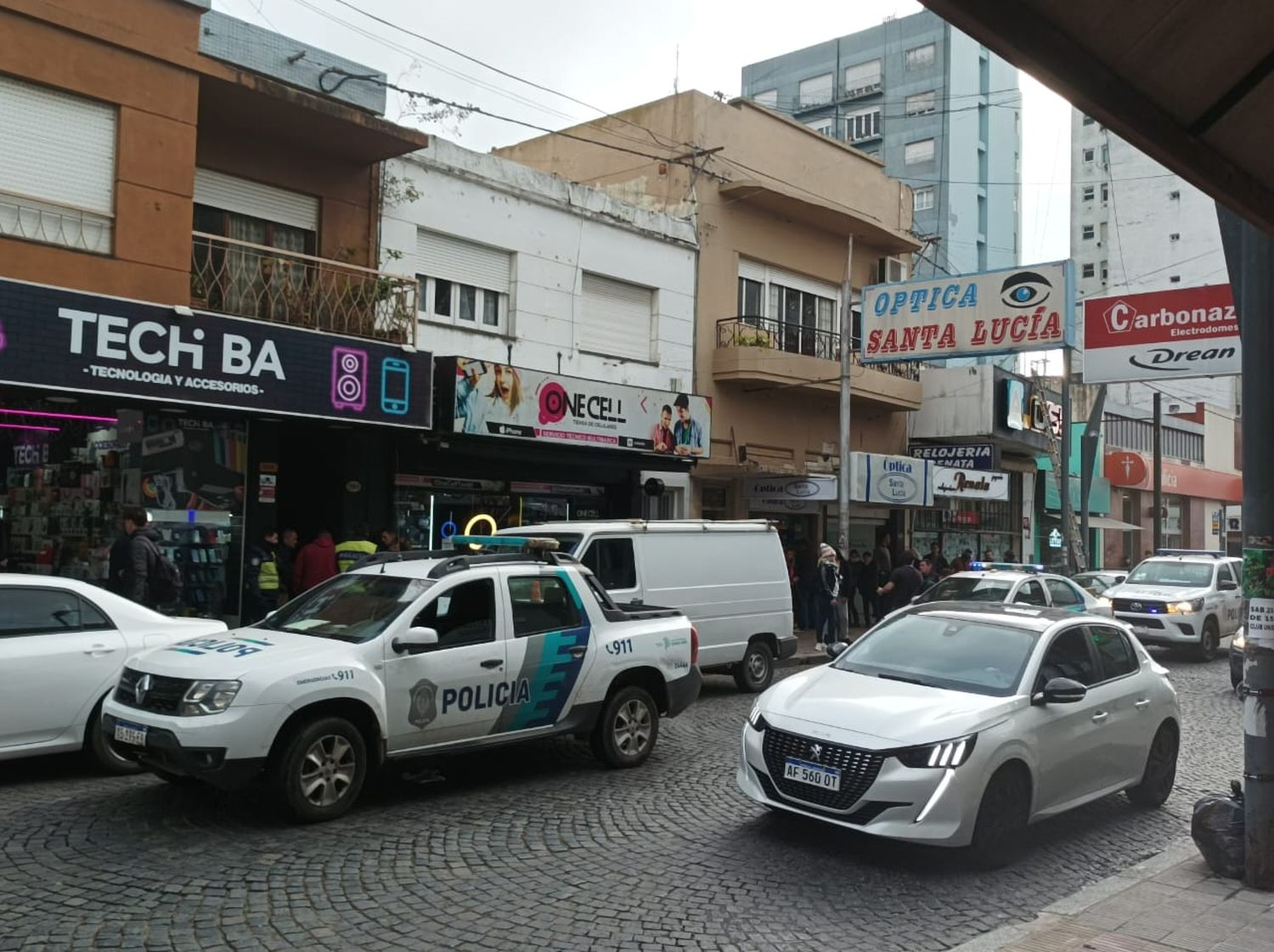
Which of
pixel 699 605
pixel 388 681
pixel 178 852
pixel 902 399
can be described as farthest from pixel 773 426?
pixel 178 852

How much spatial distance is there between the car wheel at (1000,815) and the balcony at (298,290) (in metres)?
10.3

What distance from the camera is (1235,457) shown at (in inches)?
2148

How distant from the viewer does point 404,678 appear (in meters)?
7.62

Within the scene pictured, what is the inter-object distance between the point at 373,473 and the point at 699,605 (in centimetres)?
547

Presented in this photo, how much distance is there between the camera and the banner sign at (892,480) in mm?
21906

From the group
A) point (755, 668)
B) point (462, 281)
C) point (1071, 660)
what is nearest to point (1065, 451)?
point (755, 668)

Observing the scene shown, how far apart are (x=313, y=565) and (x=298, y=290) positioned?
11.4 ft

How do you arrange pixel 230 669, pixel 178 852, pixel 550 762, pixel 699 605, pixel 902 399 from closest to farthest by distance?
pixel 178 852
pixel 230 669
pixel 550 762
pixel 699 605
pixel 902 399

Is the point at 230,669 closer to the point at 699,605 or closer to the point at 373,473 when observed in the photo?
the point at 699,605

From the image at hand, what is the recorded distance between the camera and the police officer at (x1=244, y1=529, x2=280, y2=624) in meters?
13.6

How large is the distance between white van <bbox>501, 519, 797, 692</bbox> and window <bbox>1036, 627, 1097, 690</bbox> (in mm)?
5198

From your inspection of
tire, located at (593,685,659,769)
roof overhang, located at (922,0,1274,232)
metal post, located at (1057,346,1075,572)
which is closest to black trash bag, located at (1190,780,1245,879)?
roof overhang, located at (922,0,1274,232)

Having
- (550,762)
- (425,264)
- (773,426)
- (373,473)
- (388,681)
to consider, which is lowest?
(550,762)

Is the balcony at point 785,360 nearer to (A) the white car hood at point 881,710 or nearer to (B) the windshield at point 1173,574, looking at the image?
(B) the windshield at point 1173,574
